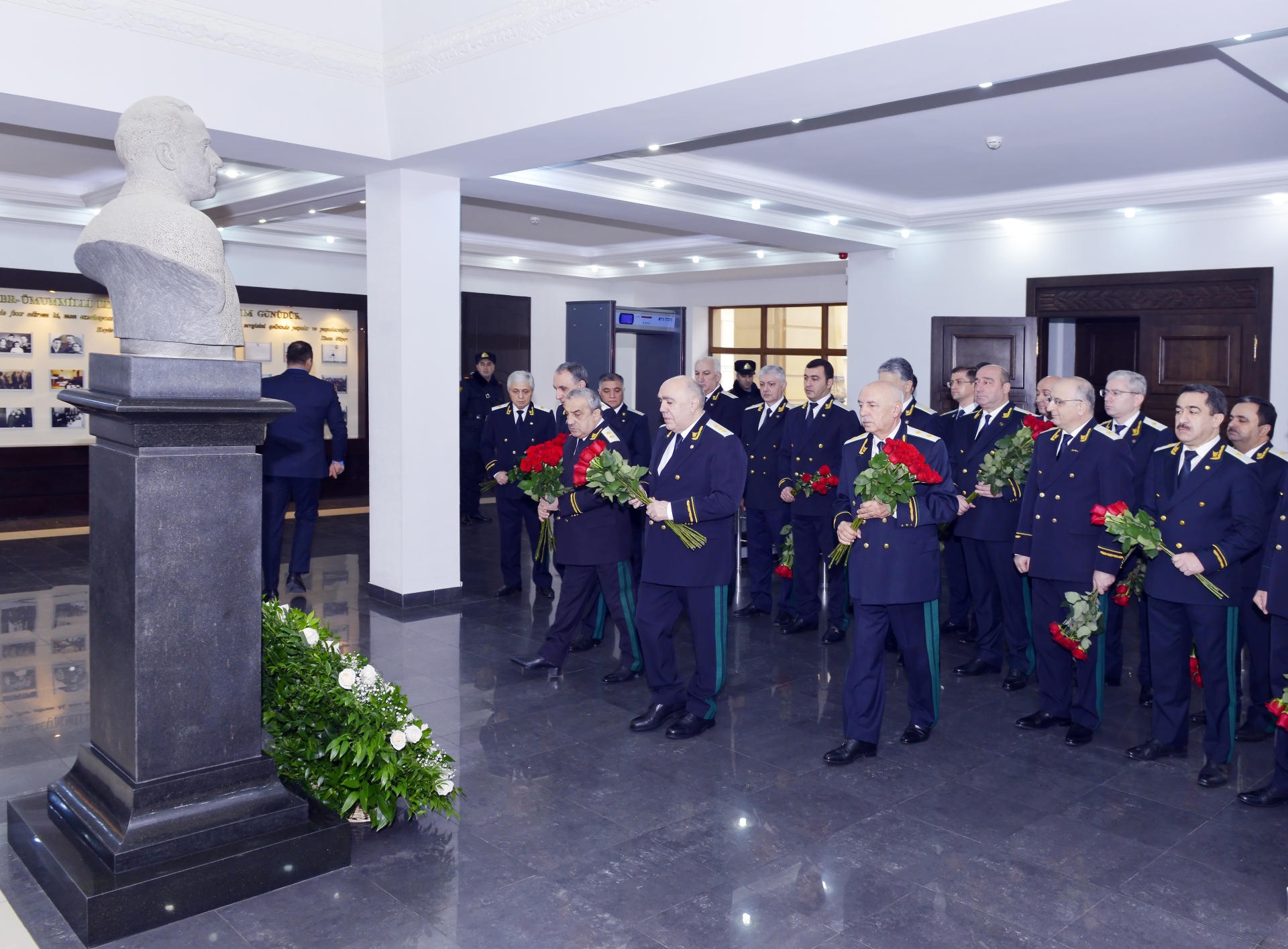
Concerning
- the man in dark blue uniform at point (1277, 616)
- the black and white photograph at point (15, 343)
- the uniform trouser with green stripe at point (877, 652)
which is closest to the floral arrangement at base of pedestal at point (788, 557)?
the uniform trouser with green stripe at point (877, 652)

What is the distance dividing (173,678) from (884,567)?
2824 millimetres

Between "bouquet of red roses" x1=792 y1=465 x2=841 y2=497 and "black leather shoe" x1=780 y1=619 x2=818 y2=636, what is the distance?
852 mm

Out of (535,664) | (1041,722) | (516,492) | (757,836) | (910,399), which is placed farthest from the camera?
(516,492)

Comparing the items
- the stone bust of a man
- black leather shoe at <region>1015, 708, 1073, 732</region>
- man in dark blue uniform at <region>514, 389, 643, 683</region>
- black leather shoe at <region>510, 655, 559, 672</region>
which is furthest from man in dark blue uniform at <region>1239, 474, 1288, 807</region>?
the stone bust of a man

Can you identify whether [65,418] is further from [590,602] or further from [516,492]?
[590,602]

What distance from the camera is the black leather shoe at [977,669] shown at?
6.18 metres

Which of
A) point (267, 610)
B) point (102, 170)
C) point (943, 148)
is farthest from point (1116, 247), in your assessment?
point (102, 170)

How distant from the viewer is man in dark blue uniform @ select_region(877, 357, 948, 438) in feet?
20.5

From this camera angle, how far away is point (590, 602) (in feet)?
19.2

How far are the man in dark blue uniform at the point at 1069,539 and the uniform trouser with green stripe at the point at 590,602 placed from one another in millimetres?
2021

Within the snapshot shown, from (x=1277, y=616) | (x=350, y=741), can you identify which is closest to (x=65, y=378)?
(x=350, y=741)

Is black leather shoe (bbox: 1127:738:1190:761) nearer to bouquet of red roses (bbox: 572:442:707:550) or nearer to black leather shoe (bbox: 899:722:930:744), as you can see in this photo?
black leather shoe (bbox: 899:722:930:744)

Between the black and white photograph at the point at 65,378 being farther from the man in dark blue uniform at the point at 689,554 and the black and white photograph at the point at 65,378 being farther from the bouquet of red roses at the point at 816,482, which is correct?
the man in dark blue uniform at the point at 689,554

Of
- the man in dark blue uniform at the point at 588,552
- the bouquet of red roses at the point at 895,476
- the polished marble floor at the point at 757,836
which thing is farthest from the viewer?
the man in dark blue uniform at the point at 588,552
